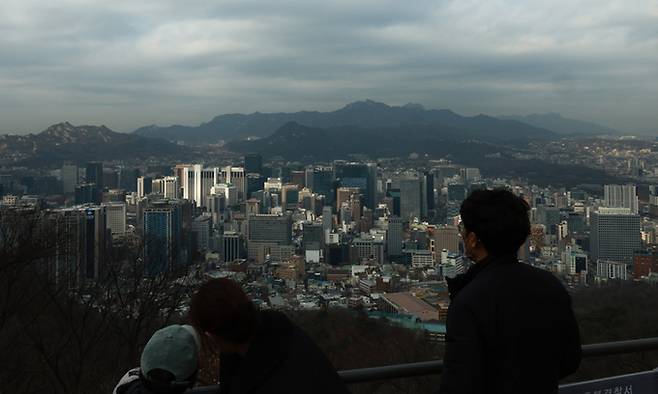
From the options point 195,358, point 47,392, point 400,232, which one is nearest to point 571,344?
point 195,358

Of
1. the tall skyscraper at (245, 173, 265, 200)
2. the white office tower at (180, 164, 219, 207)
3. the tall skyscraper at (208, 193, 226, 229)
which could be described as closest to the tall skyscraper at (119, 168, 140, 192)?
the white office tower at (180, 164, 219, 207)

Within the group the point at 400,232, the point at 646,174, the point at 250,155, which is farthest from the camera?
the point at 250,155

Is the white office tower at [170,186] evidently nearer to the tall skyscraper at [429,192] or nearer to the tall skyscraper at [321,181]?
the tall skyscraper at [321,181]

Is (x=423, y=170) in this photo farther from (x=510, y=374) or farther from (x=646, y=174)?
(x=510, y=374)

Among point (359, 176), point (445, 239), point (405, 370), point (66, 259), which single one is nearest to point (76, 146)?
point (359, 176)

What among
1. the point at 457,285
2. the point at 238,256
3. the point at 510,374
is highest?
the point at 457,285

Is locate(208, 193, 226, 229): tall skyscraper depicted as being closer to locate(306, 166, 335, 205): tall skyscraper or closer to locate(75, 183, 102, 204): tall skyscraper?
locate(75, 183, 102, 204): tall skyscraper

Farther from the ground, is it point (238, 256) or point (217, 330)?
point (217, 330)
